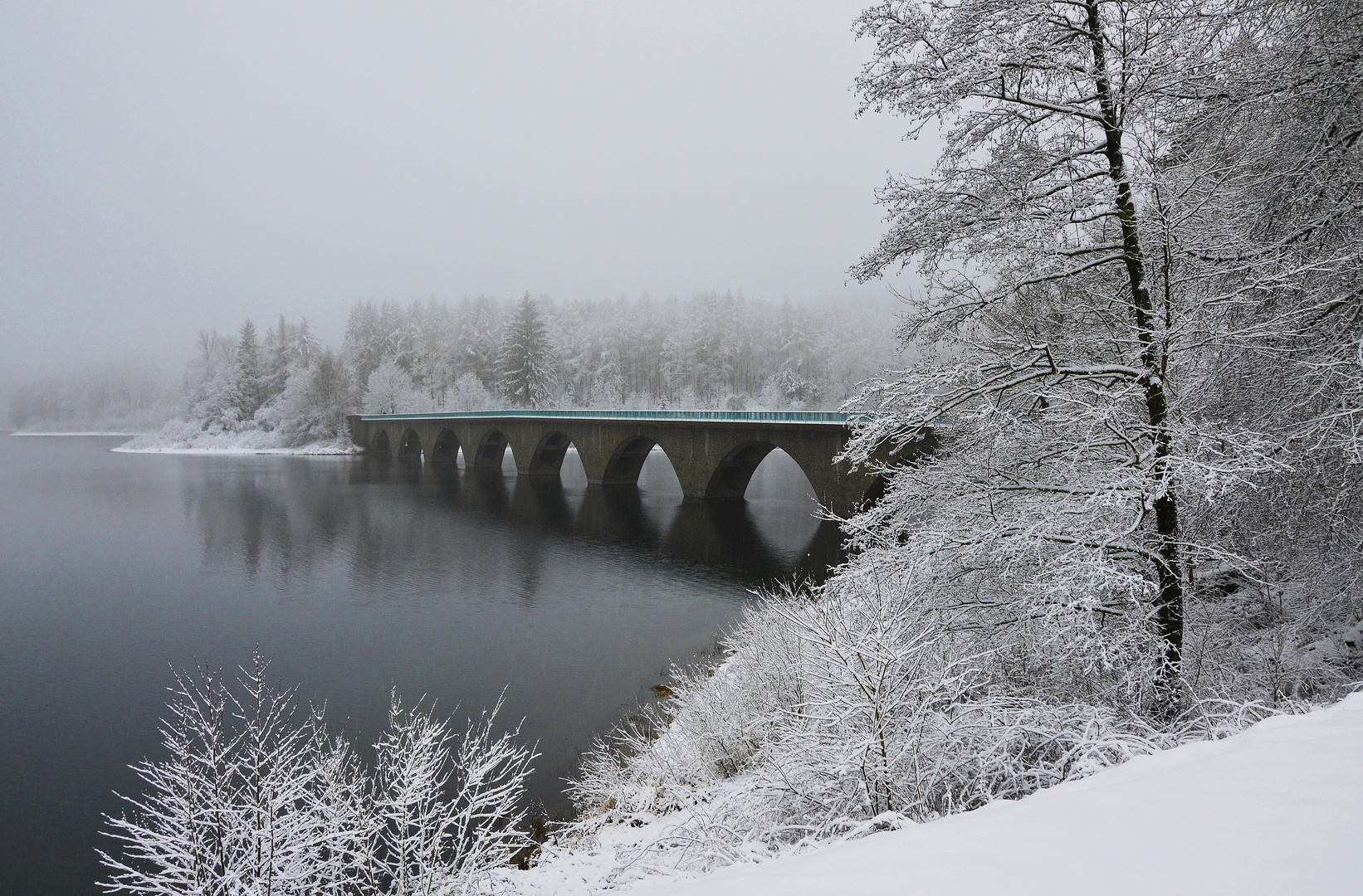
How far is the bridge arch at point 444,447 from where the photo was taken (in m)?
60.2

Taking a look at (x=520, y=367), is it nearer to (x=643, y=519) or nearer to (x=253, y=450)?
(x=253, y=450)

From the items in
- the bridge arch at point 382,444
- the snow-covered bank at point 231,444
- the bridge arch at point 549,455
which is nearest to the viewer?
the bridge arch at point 549,455

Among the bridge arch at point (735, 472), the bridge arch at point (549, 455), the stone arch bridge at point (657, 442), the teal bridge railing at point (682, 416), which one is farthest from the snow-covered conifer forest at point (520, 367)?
the bridge arch at point (735, 472)

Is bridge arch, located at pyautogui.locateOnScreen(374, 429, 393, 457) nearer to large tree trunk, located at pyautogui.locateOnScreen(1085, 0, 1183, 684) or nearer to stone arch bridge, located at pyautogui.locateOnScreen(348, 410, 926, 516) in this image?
stone arch bridge, located at pyautogui.locateOnScreen(348, 410, 926, 516)

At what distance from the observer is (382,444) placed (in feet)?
235

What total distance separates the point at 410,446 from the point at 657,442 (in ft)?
128

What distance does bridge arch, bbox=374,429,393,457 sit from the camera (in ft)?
229

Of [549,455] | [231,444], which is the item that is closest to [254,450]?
[231,444]

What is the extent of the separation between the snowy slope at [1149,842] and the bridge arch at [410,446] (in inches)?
2516

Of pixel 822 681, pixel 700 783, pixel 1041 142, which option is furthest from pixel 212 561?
pixel 1041 142

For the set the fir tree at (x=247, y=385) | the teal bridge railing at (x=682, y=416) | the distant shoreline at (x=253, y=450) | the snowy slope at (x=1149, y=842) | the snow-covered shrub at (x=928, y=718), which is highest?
the fir tree at (x=247, y=385)

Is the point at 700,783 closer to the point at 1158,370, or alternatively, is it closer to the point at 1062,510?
the point at 1062,510

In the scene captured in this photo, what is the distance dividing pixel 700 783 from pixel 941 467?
398 cm

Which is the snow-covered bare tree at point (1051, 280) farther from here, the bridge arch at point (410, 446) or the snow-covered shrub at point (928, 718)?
the bridge arch at point (410, 446)
